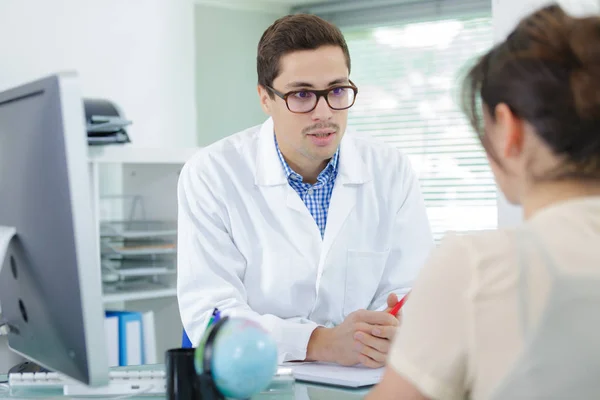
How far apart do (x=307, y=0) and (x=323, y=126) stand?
9.51 feet

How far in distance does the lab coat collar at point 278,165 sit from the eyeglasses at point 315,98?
0.16 m

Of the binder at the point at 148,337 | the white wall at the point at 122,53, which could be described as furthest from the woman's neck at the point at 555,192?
the white wall at the point at 122,53

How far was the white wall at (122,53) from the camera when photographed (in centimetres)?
336

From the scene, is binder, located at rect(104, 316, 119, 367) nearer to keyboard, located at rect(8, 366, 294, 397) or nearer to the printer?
the printer

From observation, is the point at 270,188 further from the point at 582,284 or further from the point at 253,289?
the point at 582,284

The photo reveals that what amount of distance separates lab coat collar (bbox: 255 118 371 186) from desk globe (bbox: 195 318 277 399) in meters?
1.03

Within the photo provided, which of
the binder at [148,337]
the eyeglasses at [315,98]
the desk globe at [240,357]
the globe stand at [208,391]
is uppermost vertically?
the eyeglasses at [315,98]

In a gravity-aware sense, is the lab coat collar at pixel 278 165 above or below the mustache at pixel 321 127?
below

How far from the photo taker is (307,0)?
4730 millimetres

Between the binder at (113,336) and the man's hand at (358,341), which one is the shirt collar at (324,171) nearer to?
the man's hand at (358,341)

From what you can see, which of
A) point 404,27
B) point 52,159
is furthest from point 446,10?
point 52,159

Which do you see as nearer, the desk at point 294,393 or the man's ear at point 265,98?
the desk at point 294,393

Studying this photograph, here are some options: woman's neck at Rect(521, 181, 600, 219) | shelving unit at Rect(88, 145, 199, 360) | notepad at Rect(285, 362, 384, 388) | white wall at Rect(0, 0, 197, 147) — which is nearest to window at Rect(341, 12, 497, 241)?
white wall at Rect(0, 0, 197, 147)

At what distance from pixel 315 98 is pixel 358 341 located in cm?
69
